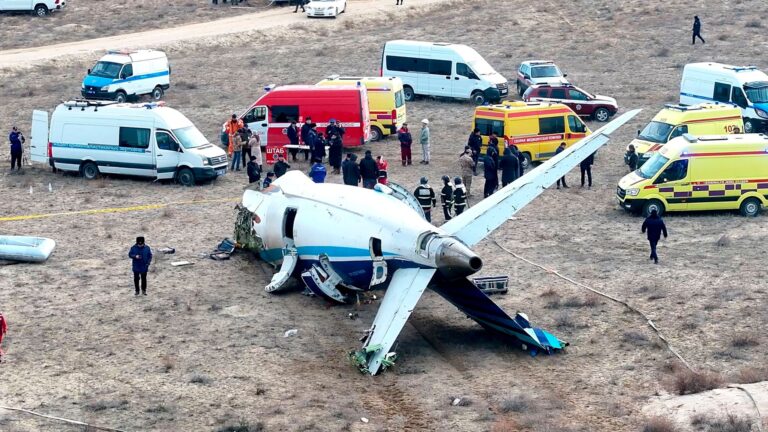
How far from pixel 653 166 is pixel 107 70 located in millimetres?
23466

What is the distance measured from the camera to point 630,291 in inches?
1054

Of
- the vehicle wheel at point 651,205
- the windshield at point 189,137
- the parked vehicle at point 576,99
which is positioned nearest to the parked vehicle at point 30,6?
the windshield at point 189,137

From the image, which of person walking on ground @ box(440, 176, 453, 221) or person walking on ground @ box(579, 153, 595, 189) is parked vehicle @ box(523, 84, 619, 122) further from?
person walking on ground @ box(440, 176, 453, 221)

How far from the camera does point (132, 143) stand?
36969 mm

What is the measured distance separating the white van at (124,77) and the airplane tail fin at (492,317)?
26.9 metres

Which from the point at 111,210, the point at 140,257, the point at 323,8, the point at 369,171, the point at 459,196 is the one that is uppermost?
the point at 323,8

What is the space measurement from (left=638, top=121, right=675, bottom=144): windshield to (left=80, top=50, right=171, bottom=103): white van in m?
20.3

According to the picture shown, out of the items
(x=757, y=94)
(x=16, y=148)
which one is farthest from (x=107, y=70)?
(x=757, y=94)

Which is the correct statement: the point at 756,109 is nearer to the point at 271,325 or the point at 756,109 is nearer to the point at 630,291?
the point at 630,291

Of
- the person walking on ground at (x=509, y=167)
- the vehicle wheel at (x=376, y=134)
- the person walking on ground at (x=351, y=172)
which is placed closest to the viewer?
the person walking on ground at (x=351, y=172)

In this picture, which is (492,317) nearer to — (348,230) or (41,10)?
(348,230)

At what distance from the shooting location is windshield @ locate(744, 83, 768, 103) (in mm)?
42969

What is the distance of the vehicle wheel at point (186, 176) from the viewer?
122ft

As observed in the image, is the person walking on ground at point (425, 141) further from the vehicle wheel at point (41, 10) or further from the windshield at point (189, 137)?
the vehicle wheel at point (41, 10)
